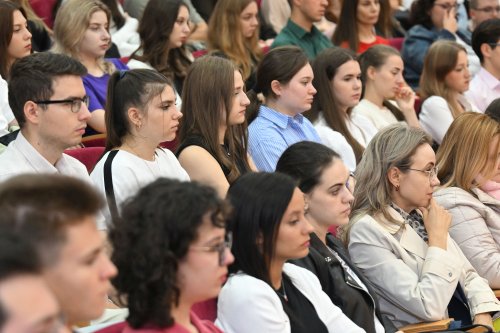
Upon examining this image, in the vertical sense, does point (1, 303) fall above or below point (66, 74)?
above

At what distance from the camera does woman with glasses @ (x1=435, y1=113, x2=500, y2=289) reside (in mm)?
3656

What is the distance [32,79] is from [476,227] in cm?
169

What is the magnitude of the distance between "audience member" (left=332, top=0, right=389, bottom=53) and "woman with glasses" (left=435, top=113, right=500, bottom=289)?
2.26m

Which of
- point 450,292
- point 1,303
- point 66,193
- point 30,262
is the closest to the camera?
point 1,303

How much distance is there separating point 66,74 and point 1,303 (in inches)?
73.9

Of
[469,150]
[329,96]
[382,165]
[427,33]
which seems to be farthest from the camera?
[427,33]

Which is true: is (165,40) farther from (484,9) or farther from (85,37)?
(484,9)

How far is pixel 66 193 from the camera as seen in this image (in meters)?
1.73

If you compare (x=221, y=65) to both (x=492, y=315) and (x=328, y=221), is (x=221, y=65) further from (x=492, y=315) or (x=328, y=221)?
(x=492, y=315)

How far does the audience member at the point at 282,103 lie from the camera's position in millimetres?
4082

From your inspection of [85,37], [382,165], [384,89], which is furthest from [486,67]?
[382,165]

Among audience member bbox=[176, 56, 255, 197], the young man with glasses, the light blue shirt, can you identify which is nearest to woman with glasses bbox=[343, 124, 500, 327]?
audience member bbox=[176, 56, 255, 197]

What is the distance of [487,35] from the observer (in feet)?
19.0

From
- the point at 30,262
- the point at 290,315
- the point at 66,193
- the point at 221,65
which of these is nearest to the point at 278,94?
the point at 221,65
